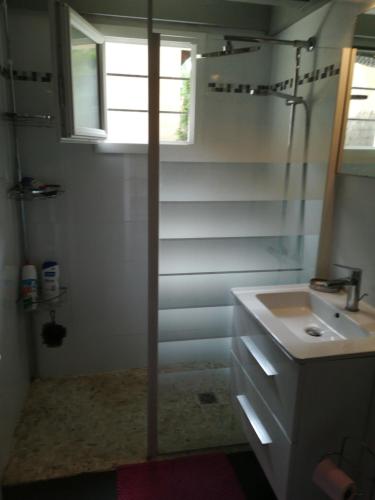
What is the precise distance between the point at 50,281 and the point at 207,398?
1.12m

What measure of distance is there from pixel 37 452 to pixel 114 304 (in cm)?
92

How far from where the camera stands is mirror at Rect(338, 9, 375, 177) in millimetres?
1610

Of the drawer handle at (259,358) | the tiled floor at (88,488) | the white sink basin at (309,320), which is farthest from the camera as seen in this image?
the tiled floor at (88,488)

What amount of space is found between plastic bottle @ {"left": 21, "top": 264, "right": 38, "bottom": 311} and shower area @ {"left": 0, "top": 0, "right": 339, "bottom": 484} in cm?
16

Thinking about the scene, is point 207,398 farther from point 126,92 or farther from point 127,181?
point 126,92

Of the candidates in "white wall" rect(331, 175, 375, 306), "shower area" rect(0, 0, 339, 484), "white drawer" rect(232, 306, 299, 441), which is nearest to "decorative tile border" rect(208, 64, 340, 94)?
"shower area" rect(0, 0, 339, 484)

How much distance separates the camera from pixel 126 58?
2.21 m

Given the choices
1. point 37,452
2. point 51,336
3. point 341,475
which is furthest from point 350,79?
point 37,452

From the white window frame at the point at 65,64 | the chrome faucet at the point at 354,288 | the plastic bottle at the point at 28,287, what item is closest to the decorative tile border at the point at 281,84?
the white window frame at the point at 65,64

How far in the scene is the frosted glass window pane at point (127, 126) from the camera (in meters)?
2.28

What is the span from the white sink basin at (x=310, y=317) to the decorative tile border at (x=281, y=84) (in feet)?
3.14

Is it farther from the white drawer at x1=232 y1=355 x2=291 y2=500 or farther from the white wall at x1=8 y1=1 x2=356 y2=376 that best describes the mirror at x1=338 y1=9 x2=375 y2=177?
the white drawer at x1=232 y1=355 x2=291 y2=500

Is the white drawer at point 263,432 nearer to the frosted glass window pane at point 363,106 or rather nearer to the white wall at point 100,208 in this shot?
the white wall at point 100,208

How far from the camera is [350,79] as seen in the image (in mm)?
1707
